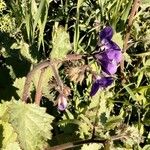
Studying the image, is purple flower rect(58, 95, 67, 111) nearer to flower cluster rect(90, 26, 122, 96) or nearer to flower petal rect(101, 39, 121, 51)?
flower cluster rect(90, 26, 122, 96)

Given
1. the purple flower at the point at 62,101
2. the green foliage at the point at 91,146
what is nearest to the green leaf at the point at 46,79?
the green foliage at the point at 91,146

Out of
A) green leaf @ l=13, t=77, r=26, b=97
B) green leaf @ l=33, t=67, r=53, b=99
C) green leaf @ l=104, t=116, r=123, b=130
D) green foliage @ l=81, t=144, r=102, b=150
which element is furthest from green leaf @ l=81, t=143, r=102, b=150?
green leaf @ l=13, t=77, r=26, b=97

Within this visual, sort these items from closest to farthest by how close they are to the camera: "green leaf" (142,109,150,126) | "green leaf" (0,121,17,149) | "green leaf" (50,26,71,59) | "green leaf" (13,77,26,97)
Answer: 1. "green leaf" (50,26,71,59)
2. "green leaf" (0,121,17,149)
3. "green leaf" (13,77,26,97)
4. "green leaf" (142,109,150,126)

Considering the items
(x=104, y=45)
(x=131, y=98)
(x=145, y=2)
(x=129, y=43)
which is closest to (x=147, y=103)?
(x=131, y=98)

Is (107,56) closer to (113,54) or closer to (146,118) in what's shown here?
(113,54)

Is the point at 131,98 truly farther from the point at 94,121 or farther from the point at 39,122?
the point at 39,122

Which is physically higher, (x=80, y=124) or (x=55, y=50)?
(x=55, y=50)
